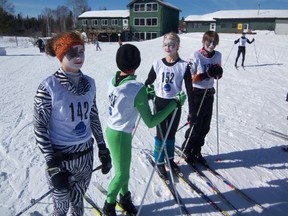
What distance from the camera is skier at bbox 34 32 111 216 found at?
1.79 metres

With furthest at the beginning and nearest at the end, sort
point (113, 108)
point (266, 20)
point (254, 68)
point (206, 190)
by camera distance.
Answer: point (266, 20) → point (254, 68) → point (206, 190) → point (113, 108)

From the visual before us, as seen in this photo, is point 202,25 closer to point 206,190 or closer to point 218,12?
point 218,12

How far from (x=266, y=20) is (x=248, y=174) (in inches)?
1638

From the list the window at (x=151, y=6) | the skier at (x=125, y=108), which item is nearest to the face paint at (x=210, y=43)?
the skier at (x=125, y=108)

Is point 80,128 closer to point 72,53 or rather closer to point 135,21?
point 72,53

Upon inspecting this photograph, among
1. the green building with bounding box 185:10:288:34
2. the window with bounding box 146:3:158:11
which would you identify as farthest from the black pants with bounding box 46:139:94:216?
the window with bounding box 146:3:158:11

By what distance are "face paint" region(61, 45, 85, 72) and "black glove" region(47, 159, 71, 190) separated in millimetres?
733

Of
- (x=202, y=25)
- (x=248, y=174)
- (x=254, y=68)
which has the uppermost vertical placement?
(x=202, y=25)

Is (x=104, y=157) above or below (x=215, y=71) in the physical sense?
below

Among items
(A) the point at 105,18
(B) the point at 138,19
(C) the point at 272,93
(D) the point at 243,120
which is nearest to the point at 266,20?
(B) the point at 138,19

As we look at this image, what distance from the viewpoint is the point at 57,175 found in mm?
1770

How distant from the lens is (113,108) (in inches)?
94.0

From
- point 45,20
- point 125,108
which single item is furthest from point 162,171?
point 45,20

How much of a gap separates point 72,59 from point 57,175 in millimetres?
895
